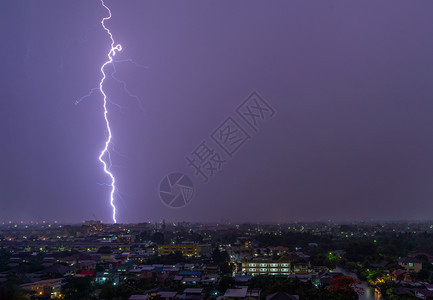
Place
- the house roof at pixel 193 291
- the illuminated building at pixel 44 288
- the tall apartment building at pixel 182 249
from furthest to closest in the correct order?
the tall apartment building at pixel 182 249, the illuminated building at pixel 44 288, the house roof at pixel 193 291

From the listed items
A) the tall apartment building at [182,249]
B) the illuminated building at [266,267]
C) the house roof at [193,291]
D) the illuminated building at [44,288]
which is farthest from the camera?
the tall apartment building at [182,249]

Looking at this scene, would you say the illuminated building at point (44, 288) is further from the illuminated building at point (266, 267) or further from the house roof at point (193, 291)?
the illuminated building at point (266, 267)

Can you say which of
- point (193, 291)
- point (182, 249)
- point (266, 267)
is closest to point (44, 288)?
point (193, 291)

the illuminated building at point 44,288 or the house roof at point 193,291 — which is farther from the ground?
the illuminated building at point 44,288

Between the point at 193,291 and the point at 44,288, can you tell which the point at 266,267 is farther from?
the point at 44,288

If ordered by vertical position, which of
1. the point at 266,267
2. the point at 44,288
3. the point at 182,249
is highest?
the point at 182,249

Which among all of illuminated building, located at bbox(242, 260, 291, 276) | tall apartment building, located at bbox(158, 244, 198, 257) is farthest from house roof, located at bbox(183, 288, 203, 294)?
tall apartment building, located at bbox(158, 244, 198, 257)

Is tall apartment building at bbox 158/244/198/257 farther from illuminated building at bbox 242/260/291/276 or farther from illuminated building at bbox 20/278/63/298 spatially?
illuminated building at bbox 20/278/63/298

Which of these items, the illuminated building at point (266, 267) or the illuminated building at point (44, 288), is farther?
the illuminated building at point (266, 267)

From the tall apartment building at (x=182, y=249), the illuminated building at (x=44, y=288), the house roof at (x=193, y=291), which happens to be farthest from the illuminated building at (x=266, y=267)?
the illuminated building at (x=44, y=288)

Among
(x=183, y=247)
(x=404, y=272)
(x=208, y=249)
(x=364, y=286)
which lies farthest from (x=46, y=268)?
(x=404, y=272)

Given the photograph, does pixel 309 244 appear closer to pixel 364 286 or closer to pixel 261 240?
pixel 261 240
